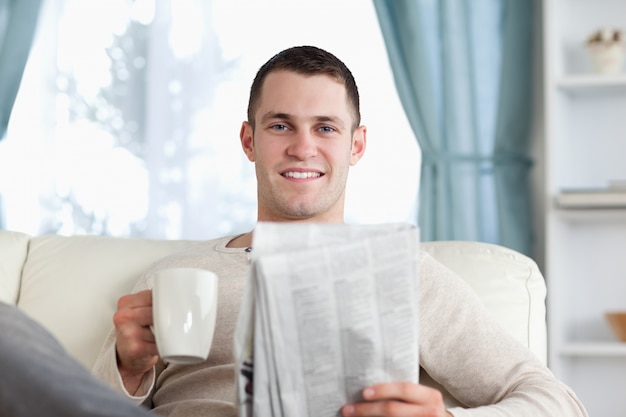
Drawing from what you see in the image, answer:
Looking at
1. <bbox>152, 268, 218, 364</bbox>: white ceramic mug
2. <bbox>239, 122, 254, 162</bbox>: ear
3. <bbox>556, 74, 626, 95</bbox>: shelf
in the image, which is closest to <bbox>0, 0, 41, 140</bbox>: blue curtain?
<bbox>239, 122, 254, 162</bbox>: ear

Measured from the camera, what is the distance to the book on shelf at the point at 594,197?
282 cm

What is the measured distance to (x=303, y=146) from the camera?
6.24 feet

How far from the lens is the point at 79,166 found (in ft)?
11.0

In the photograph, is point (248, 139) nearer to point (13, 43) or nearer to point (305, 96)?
point (305, 96)

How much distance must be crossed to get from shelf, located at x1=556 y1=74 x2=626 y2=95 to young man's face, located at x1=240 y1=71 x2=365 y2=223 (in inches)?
47.0

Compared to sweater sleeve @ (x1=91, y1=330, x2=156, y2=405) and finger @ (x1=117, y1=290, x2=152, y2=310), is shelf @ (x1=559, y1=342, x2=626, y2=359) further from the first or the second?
finger @ (x1=117, y1=290, x2=152, y2=310)

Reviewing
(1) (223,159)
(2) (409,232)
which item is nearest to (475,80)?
(1) (223,159)

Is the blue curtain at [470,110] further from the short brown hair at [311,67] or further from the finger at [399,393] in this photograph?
the finger at [399,393]

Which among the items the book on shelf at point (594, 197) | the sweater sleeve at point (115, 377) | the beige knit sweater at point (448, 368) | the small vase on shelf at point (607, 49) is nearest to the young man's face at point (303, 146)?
the beige knit sweater at point (448, 368)

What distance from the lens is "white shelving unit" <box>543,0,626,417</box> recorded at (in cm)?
293

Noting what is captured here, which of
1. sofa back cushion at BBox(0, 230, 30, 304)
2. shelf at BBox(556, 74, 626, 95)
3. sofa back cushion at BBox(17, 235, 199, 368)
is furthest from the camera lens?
Answer: shelf at BBox(556, 74, 626, 95)

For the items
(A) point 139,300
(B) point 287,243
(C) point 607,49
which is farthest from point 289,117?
(C) point 607,49

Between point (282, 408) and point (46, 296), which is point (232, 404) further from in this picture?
point (46, 296)

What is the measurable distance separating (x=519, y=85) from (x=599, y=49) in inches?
11.1
